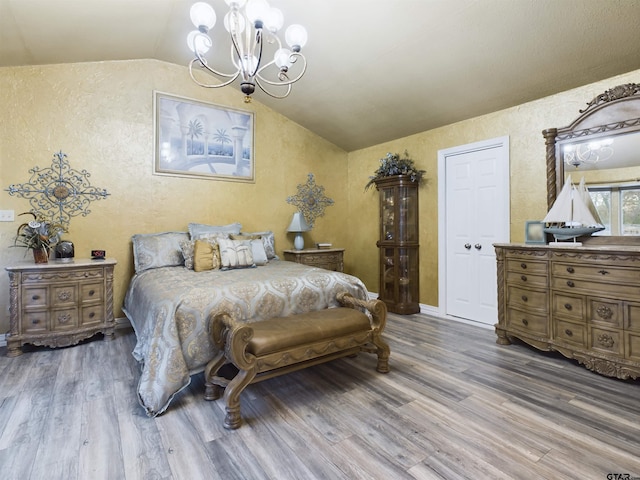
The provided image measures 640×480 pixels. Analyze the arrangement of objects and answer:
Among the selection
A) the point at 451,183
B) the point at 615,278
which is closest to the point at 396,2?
the point at 451,183

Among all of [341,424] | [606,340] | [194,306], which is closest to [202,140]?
[194,306]

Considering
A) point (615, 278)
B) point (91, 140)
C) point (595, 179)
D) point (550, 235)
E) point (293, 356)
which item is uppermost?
point (91, 140)

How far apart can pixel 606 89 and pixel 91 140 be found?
4954 millimetres

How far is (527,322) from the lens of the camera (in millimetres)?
2961

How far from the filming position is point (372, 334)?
248 centimetres

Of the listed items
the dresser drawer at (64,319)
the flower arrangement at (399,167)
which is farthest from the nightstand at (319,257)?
the dresser drawer at (64,319)

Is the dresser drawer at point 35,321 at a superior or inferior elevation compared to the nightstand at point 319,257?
inferior

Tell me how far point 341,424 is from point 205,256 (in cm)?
206

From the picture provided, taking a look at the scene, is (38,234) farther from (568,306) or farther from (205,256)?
(568,306)

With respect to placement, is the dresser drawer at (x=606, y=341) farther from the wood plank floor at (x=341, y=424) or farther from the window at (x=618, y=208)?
the window at (x=618, y=208)

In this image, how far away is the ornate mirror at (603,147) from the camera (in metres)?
2.70

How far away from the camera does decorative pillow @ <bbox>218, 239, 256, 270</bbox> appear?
10.7 feet

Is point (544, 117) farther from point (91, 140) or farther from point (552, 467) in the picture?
point (91, 140)

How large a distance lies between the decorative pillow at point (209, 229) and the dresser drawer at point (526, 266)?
3017 mm
